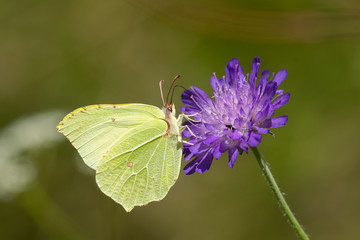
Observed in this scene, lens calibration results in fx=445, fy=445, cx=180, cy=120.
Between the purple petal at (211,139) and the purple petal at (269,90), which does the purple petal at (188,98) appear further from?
the purple petal at (269,90)

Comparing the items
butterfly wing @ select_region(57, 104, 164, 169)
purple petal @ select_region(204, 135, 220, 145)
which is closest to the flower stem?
purple petal @ select_region(204, 135, 220, 145)

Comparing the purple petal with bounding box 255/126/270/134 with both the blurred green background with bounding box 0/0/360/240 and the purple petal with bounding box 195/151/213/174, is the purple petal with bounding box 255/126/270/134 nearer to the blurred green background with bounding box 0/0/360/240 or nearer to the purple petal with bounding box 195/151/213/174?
the purple petal with bounding box 195/151/213/174

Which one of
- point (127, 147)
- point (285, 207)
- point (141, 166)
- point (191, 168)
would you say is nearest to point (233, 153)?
point (191, 168)

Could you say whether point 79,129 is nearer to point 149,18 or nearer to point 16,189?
point 16,189

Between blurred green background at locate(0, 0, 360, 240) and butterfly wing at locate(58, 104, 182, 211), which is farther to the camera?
blurred green background at locate(0, 0, 360, 240)

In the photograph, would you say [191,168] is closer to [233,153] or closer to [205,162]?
[205,162]

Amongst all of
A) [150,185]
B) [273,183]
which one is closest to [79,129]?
[150,185]
